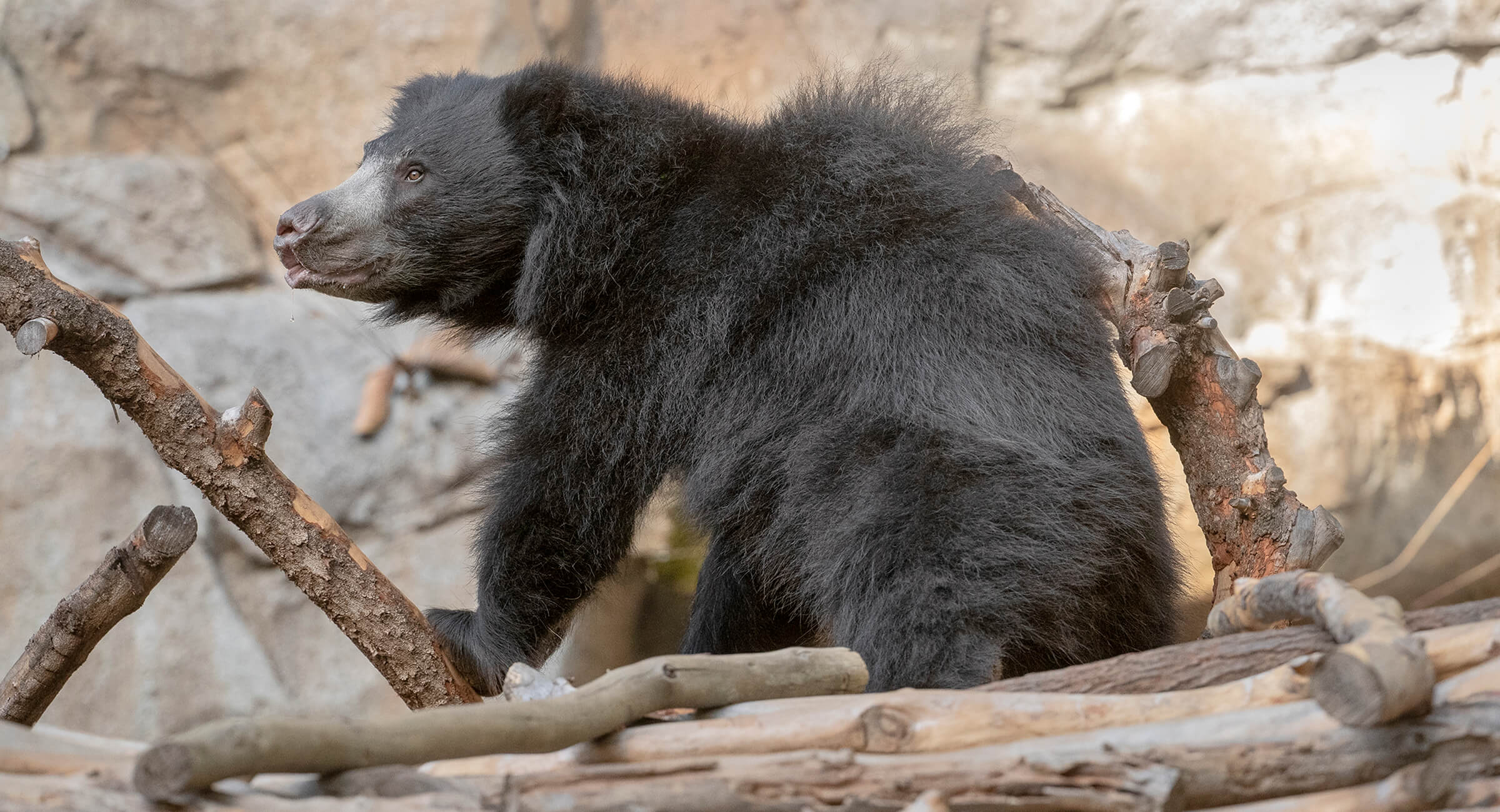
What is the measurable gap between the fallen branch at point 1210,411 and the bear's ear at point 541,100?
4.64 feet

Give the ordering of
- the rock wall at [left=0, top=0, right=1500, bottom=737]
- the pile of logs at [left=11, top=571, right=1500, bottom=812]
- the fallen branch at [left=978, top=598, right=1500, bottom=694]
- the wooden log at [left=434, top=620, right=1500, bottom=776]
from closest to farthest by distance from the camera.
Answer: the pile of logs at [left=11, top=571, right=1500, bottom=812]
the wooden log at [left=434, top=620, right=1500, bottom=776]
the fallen branch at [left=978, top=598, right=1500, bottom=694]
the rock wall at [left=0, top=0, right=1500, bottom=737]

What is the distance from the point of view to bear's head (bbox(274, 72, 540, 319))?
3.14m

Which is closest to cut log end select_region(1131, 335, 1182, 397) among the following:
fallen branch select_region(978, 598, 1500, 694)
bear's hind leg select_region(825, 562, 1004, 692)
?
bear's hind leg select_region(825, 562, 1004, 692)

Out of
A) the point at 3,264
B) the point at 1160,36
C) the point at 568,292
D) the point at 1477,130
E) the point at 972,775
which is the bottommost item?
the point at 972,775

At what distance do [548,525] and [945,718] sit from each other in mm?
1483

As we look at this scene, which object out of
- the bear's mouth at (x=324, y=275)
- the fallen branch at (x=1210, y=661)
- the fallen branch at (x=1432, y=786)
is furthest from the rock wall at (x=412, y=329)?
the fallen branch at (x=1432, y=786)

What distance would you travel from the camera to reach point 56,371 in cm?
610

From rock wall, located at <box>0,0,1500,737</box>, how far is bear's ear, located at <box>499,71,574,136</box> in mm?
3127

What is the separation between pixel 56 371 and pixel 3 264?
416 cm

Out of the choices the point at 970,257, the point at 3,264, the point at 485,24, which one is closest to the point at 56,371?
the point at 485,24

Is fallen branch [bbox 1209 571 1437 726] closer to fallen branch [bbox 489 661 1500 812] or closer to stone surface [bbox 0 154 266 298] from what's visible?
fallen branch [bbox 489 661 1500 812]

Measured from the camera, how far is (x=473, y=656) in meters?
2.87

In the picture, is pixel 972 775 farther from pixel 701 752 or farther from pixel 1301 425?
pixel 1301 425

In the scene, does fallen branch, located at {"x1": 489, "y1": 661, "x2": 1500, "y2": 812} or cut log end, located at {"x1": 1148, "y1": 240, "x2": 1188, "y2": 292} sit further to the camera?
cut log end, located at {"x1": 1148, "y1": 240, "x2": 1188, "y2": 292}
